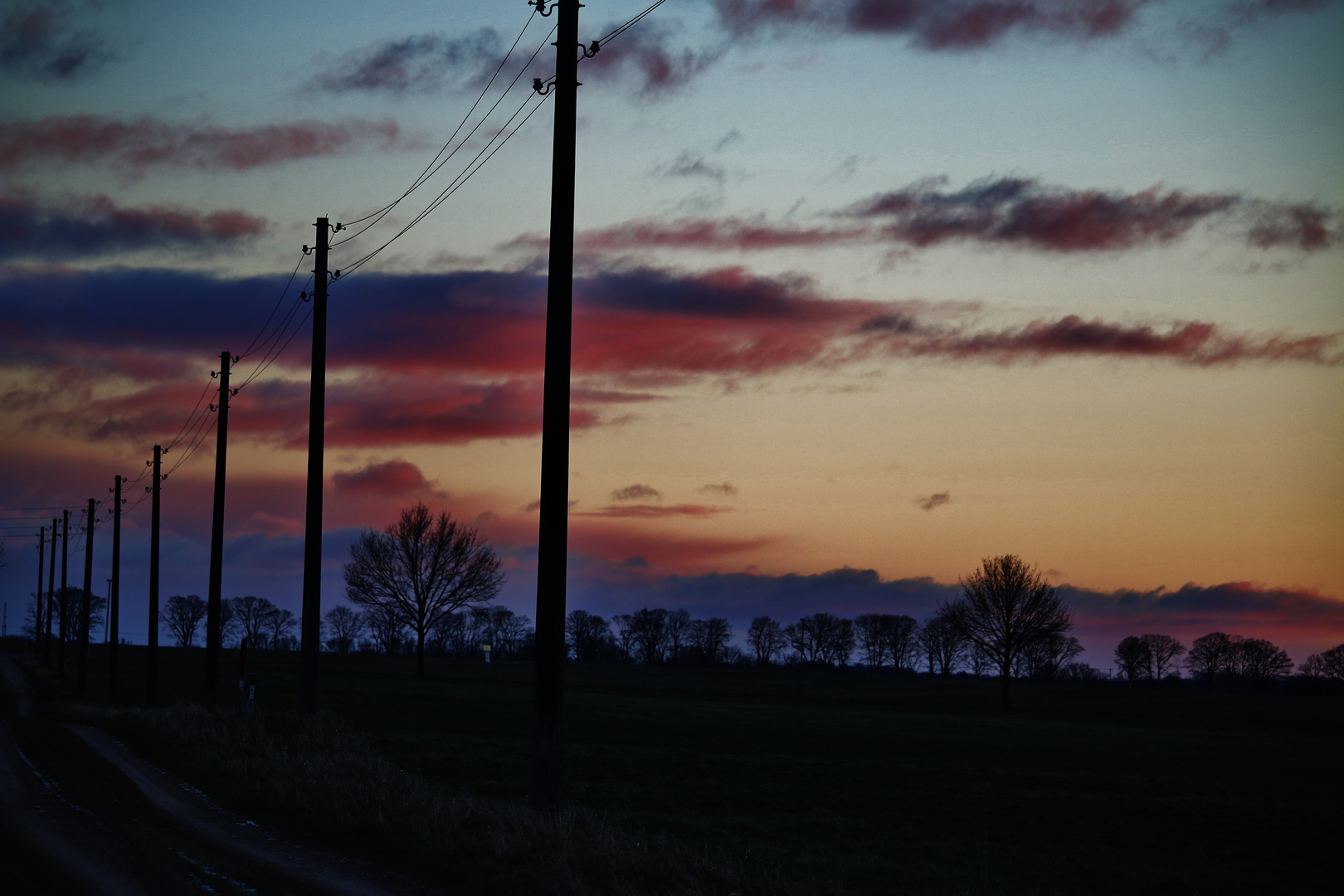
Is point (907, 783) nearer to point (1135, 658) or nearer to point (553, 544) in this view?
point (553, 544)

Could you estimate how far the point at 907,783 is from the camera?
3203 centimetres

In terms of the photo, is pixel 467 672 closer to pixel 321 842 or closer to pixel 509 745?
pixel 509 745

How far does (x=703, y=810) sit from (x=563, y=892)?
583 inches

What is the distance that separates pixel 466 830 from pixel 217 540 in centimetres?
2557

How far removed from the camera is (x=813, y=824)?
23750 mm

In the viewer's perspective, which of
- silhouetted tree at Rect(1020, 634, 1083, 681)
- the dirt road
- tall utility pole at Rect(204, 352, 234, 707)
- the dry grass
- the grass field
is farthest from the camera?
silhouetted tree at Rect(1020, 634, 1083, 681)

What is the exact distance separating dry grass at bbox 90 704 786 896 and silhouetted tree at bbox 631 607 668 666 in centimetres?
16152

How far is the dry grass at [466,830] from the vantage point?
36.5 feet

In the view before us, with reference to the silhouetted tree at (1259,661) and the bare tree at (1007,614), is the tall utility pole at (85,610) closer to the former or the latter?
the bare tree at (1007,614)

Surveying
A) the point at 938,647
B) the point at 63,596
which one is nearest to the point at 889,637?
the point at 938,647

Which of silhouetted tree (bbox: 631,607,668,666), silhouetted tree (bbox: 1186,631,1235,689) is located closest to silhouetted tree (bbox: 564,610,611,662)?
silhouetted tree (bbox: 631,607,668,666)

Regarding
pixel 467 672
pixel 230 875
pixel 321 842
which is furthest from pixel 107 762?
pixel 467 672

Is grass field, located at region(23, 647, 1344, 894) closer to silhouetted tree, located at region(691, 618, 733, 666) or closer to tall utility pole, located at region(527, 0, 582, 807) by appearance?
tall utility pole, located at region(527, 0, 582, 807)

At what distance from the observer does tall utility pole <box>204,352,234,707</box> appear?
34.2m
